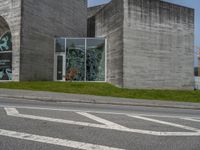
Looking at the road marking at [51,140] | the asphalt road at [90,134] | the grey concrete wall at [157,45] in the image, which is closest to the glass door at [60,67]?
the grey concrete wall at [157,45]

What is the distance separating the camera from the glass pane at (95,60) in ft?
78.1

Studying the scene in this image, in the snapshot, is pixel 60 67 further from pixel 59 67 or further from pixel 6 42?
pixel 6 42

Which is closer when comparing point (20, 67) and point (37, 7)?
point (20, 67)

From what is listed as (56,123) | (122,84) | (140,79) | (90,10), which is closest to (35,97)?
(56,123)

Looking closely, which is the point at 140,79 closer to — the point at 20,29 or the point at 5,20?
the point at 20,29

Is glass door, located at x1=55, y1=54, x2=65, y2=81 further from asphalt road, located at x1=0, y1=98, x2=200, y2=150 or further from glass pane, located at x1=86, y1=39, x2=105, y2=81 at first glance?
asphalt road, located at x1=0, y1=98, x2=200, y2=150

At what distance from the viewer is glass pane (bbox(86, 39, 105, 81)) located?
78.1 feet

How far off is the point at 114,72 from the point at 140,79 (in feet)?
8.14

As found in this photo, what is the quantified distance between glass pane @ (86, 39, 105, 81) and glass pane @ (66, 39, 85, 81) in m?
0.60

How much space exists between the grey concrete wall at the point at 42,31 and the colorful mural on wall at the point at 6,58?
1.76 meters

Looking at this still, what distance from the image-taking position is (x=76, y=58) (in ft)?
78.9

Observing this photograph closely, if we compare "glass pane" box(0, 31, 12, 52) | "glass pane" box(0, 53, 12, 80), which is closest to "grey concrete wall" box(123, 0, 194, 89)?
"glass pane" box(0, 53, 12, 80)

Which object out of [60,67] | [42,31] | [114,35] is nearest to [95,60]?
[114,35]

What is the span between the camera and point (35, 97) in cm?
1321
